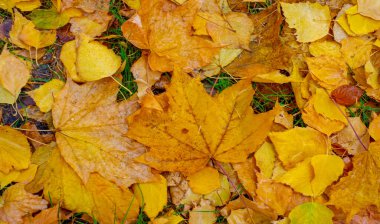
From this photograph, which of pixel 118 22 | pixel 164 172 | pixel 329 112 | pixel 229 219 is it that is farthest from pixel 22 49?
pixel 329 112

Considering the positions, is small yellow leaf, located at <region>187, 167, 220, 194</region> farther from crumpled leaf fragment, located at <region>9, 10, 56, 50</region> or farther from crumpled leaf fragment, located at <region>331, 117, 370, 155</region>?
crumpled leaf fragment, located at <region>9, 10, 56, 50</region>

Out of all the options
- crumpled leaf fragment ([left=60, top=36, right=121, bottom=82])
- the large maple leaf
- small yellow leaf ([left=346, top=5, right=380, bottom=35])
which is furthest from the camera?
small yellow leaf ([left=346, top=5, right=380, bottom=35])

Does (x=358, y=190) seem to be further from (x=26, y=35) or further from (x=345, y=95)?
(x=26, y=35)

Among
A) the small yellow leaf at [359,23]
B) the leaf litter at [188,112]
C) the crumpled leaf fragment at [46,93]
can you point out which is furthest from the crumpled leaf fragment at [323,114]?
the crumpled leaf fragment at [46,93]

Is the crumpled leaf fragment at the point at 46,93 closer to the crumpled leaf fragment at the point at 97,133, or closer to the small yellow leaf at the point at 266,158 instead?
the crumpled leaf fragment at the point at 97,133

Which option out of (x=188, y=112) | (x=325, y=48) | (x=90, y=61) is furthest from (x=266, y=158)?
(x=90, y=61)

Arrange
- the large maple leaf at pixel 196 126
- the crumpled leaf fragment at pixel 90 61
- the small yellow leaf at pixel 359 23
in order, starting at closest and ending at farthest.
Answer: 1. the large maple leaf at pixel 196 126
2. the crumpled leaf fragment at pixel 90 61
3. the small yellow leaf at pixel 359 23

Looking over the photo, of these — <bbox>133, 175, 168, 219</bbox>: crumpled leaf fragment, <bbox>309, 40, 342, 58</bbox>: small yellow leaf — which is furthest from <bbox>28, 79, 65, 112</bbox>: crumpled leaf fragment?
<bbox>309, 40, 342, 58</bbox>: small yellow leaf

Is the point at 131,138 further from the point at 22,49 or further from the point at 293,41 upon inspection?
the point at 293,41

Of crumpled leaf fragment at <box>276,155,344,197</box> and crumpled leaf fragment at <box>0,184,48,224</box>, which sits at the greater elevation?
crumpled leaf fragment at <box>276,155,344,197</box>
